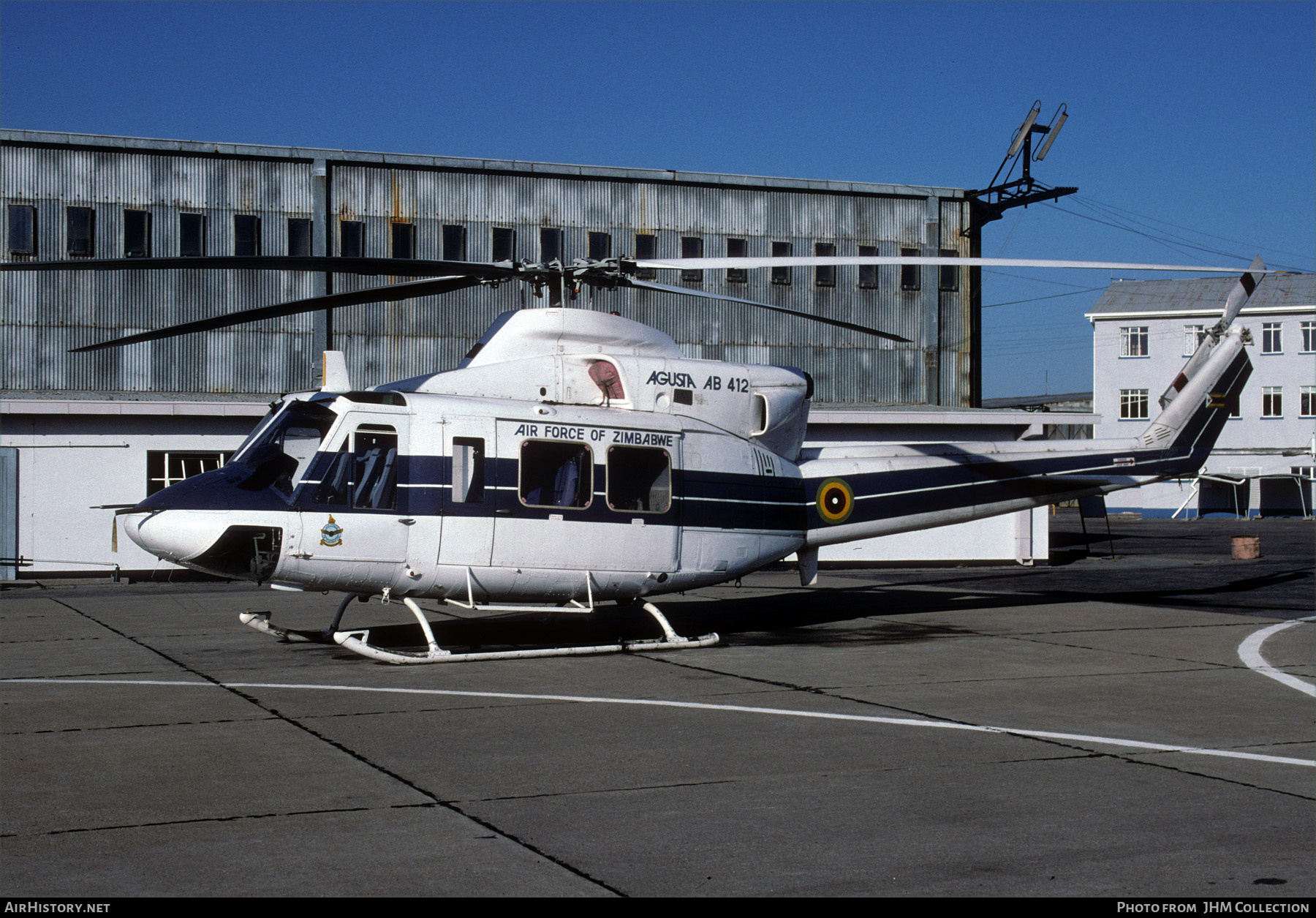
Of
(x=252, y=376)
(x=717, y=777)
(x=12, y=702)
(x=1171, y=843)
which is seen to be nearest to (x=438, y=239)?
(x=252, y=376)

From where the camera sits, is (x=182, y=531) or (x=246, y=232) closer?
(x=182, y=531)

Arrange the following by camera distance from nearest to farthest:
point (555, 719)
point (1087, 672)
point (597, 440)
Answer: point (555, 719) → point (1087, 672) → point (597, 440)

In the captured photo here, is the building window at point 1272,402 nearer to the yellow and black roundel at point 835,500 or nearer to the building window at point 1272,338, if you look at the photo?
the building window at point 1272,338

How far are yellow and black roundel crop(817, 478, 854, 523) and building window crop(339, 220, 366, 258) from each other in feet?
56.4

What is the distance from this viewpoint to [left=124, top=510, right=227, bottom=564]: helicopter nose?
438 inches

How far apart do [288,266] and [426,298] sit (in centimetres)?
1826

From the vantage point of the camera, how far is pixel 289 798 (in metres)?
6.61

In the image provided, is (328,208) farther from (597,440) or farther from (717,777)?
(717,777)

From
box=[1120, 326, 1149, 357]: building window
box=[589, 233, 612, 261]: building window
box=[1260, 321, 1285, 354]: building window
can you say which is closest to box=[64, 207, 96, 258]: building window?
box=[589, 233, 612, 261]: building window

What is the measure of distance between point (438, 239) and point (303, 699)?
20.9m

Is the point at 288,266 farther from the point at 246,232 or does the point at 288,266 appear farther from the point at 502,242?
the point at 502,242

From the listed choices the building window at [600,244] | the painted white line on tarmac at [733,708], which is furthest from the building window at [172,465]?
the painted white line on tarmac at [733,708]

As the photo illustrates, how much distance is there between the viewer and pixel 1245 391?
6625 cm

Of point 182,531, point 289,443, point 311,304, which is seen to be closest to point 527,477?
point 289,443
